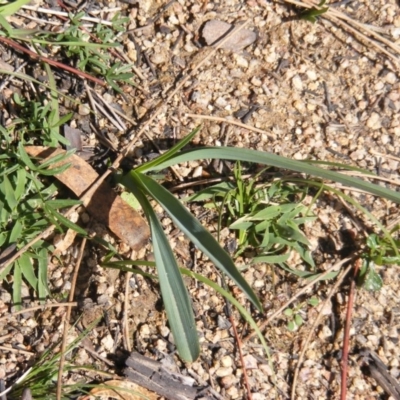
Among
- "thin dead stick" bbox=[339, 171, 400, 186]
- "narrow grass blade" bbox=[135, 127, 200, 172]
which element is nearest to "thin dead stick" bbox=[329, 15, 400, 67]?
"thin dead stick" bbox=[339, 171, 400, 186]

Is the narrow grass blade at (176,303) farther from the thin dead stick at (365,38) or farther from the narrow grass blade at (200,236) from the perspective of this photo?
the thin dead stick at (365,38)

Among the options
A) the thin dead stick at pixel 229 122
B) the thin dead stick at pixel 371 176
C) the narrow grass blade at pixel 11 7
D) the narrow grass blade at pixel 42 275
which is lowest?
the narrow grass blade at pixel 42 275

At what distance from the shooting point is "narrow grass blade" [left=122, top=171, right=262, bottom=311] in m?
1.62

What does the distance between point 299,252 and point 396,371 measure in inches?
19.7

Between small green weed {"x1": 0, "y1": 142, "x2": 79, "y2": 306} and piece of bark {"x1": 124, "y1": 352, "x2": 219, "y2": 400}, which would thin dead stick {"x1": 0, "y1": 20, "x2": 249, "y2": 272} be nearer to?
small green weed {"x1": 0, "y1": 142, "x2": 79, "y2": 306}

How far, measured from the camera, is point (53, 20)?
2250 millimetres

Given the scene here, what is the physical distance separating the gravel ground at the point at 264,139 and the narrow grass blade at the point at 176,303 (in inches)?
12.5

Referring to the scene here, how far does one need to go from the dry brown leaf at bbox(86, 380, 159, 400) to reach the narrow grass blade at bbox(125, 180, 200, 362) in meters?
0.31

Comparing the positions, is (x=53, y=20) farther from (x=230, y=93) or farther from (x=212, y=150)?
(x=212, y=150)

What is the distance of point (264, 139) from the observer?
2.31 metres

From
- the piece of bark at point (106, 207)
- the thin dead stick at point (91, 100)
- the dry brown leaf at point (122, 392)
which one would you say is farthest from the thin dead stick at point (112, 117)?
the dry brown leaf at point (122, 392)

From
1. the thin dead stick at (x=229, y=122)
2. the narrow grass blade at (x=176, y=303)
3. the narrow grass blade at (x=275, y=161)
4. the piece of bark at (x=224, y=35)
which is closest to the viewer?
the narrow grass blade at (x=176, y=303)

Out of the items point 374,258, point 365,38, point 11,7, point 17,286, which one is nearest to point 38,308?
point 17,286

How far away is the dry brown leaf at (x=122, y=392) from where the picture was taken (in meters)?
1.96
